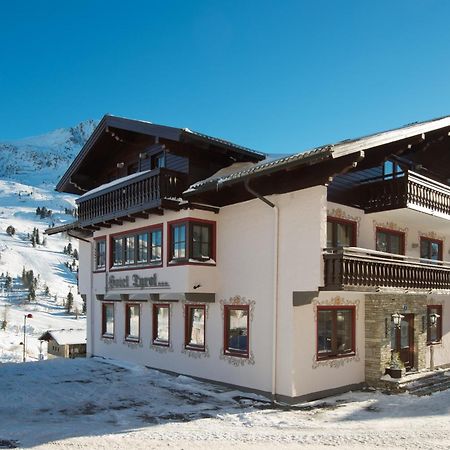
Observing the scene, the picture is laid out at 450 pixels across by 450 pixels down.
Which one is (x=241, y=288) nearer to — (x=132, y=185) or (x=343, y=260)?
(x=343, y=260)

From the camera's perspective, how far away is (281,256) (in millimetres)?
14102

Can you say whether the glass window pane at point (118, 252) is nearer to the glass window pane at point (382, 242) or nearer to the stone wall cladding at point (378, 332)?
the stone wall cladding at point (378, 332)

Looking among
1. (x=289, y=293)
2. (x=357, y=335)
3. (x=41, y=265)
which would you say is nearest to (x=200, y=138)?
(x=289, y=293)

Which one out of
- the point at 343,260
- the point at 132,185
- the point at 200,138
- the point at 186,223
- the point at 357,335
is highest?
the point at 200,138

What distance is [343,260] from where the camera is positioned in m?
12.6

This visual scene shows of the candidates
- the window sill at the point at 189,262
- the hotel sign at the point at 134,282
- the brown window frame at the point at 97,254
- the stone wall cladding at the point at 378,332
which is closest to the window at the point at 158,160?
the window sill at the point at 189,262

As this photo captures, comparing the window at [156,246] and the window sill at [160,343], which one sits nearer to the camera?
the window at [156,246]

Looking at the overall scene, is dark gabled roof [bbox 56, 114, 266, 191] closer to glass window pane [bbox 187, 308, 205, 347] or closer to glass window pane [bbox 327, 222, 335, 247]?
glass window pane [bbox 327, 222, 335, 247]

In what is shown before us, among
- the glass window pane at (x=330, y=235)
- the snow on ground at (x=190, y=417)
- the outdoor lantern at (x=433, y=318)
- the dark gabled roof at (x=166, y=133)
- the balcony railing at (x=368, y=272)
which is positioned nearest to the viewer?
the snow on ground at (x=190, y=417)

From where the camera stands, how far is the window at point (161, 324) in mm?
18047

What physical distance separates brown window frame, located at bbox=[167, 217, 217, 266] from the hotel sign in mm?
1024

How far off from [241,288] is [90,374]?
6.62 m

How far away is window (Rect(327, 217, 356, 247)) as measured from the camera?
14961 mm

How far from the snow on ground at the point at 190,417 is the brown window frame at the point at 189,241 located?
393cm
